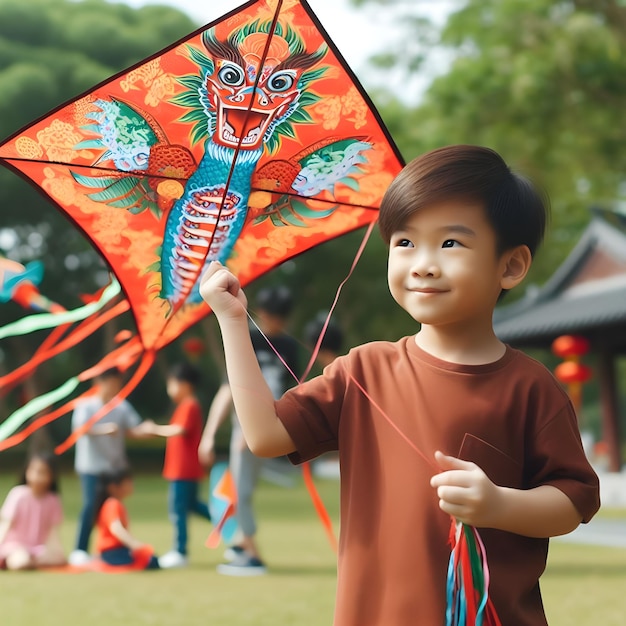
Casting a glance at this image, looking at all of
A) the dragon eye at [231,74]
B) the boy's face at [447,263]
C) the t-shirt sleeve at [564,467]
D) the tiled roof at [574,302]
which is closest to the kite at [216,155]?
the dragon eye at [231,74]

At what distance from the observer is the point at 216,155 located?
2.05 meters

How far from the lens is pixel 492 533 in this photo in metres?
1.69

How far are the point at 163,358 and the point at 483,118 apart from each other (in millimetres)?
10962

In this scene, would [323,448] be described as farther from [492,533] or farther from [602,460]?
[602,460]

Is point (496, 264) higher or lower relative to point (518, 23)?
lower

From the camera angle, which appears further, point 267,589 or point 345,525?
point 267,589

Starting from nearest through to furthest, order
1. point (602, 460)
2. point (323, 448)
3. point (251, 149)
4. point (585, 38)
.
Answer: point (323, 448) < point (251, 149) < point (585, 38) < point (602, 460)

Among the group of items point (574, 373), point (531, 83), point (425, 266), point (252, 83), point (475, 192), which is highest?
point (531, 83)

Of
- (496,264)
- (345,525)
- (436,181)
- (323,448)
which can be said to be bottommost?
(345,525)

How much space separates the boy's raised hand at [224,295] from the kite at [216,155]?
321 millimetres

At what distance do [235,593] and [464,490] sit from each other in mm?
3347

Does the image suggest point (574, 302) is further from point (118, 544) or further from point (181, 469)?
point (118, 544)

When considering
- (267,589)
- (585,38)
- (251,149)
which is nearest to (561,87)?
(585,38)

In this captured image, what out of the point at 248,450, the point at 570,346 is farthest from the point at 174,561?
the point at 570,346
